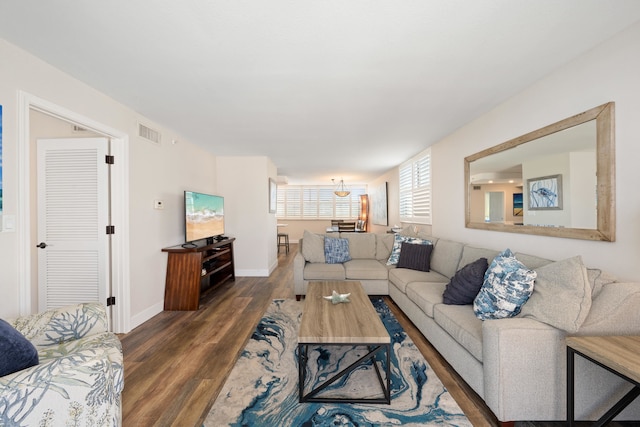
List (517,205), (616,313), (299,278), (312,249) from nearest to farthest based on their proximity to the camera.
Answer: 1. (616,313)
2. (517,205)
3. (299,278)
4. (312,249)

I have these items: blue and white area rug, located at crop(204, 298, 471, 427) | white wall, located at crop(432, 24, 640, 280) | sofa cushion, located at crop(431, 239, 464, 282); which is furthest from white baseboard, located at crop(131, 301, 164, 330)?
white wall, located at crop(432, 24, 640, 280)

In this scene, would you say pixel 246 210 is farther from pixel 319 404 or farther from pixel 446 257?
pixel 319 404

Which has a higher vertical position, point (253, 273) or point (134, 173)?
point (134, 173)

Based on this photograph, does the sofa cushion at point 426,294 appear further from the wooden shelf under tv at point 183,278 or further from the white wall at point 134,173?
the white wall at point 134,173

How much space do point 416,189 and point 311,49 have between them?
3795 mm

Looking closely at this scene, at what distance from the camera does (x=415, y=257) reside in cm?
351

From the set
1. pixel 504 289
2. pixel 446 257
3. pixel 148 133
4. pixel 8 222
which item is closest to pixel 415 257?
pixel 446 257

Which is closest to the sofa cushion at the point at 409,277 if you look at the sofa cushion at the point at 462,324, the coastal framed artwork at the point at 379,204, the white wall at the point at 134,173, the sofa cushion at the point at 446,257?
the sofa cushion at the point at 446,257

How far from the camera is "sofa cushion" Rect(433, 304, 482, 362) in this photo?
1.70 meters

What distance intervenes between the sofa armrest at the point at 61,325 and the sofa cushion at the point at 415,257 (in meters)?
3.18

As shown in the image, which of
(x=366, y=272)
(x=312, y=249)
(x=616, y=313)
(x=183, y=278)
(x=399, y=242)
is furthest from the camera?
(x=312, y=249)

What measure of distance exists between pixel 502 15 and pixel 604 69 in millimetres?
935

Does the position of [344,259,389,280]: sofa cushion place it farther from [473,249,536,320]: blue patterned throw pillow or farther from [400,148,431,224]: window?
[473,249,536,320]: blue patterned throw pillow

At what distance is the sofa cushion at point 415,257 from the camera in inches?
136
